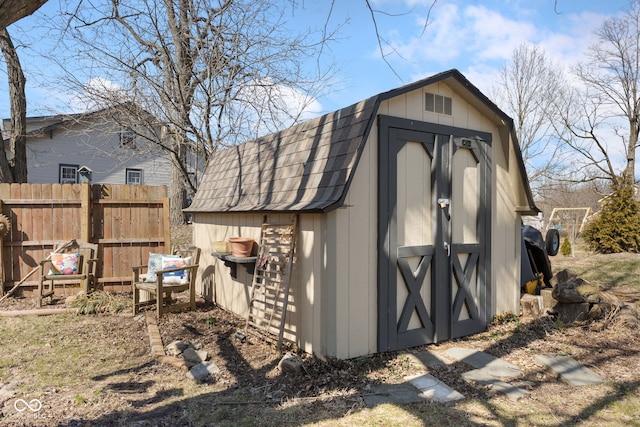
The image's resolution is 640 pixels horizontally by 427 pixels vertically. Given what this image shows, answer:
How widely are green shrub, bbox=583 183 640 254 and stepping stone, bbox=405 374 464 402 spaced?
11654 millimetres

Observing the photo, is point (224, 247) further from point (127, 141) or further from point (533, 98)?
point (533, 98)

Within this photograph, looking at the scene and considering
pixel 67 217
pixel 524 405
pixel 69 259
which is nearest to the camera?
pixel 524 405

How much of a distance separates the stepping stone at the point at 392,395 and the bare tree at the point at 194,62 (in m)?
6.79

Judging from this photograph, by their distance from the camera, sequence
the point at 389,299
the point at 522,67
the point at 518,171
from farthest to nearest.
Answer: the point at 522,67 → the point at 518,171 → the point at 389,299

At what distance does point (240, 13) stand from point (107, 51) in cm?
291

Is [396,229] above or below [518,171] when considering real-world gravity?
below

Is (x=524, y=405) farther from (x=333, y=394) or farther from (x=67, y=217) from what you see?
(x=67, y=217)

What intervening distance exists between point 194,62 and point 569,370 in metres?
8.44

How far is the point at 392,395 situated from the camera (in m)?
3.39

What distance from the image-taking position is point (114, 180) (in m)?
18.3

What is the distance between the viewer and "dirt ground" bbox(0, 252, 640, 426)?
10.0 ft

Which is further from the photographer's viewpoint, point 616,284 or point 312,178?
point 616,284

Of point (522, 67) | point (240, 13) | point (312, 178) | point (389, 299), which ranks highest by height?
point (522, 67)

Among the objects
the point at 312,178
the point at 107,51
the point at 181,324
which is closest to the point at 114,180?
the point at 107,51
